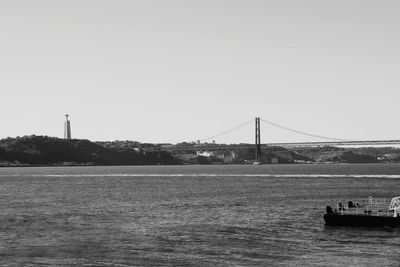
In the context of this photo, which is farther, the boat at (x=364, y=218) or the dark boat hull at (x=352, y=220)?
the dark boat hull at (x=352, y=220)

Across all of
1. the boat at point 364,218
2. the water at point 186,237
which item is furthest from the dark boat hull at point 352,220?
the water at point 186,237

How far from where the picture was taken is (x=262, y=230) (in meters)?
64.1

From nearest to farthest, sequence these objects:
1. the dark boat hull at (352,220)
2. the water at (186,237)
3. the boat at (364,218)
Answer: the water at (186,237)
the boat at (364,218)
the dark boat hull at (352,220)

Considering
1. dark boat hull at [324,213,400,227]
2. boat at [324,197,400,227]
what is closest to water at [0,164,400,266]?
dark boat hull at [324,213,400,227]

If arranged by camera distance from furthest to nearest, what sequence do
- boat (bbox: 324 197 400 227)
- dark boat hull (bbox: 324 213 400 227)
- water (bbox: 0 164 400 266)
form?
dark boat hull (bbox: 324 213 400 227) < boat (bbox: 324 197 400 227) < water (bbox: 0 164 400 266)

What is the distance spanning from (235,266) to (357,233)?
2111cm

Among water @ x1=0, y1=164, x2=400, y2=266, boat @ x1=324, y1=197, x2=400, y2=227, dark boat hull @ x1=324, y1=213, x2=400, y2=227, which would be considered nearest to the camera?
water @ x1=0, y1=164, x2=400, y2=266

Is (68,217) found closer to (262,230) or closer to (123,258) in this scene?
(262,230)

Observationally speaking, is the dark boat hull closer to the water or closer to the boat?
the boat

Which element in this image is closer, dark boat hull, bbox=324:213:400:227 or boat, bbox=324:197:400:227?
boat, bbox=324:197:400:227

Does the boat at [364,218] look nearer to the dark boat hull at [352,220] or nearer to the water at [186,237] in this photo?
the dark boat hull at [352,220]

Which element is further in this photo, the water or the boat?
the boat

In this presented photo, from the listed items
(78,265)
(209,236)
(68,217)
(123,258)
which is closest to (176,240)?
(209,236)

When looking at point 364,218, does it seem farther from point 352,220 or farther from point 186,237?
point 186,237
